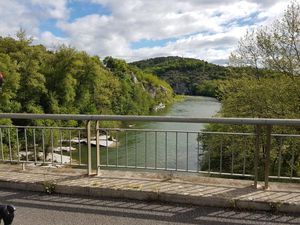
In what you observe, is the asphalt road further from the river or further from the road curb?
the river

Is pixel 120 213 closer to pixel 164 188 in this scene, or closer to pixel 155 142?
pixel 164 188

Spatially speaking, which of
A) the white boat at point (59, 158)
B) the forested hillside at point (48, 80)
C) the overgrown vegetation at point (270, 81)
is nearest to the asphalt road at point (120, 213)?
the white boat at point (59, 158)

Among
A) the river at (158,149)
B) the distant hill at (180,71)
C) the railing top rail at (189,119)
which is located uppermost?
the distant hill at (180,71)

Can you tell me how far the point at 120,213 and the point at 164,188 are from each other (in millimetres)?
767

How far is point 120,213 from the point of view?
3.99m

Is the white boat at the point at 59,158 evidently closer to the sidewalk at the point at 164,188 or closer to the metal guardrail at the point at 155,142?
the metal guardrail at the point at 155,142

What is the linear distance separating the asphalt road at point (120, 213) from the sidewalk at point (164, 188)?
105 millimetres

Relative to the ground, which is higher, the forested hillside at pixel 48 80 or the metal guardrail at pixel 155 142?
the forested hillside at pixel 48 80

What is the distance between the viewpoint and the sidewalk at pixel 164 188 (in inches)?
161

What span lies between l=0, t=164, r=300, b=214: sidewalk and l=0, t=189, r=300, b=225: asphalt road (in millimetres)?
105

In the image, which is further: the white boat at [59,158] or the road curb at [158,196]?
the white boat at [59,158]

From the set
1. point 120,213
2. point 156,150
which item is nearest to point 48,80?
point 156,150

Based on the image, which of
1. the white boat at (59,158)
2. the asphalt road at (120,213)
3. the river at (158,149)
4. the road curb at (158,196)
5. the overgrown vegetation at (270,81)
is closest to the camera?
the asphalt road at (120,213)

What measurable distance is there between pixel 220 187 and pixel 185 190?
0.50m
